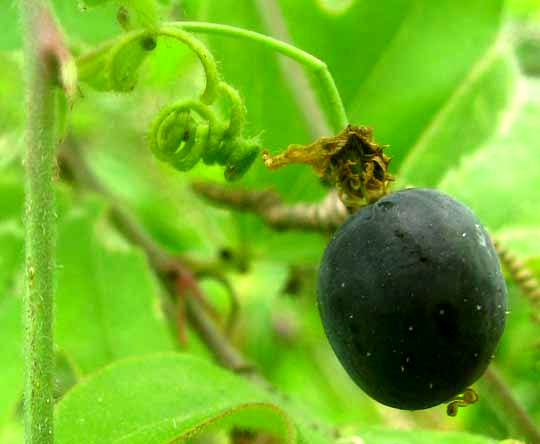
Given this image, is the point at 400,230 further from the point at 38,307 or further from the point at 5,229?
the point at 5,229

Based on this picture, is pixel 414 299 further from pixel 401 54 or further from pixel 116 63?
pixel 401 54

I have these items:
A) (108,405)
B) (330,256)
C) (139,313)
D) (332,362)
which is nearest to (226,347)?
(139,313)

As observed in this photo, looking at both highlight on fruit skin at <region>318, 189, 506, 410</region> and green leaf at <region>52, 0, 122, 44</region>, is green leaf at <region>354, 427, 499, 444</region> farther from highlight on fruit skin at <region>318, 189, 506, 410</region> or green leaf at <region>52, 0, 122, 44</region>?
green leaf at <region>52, 0, 122, 44</region>

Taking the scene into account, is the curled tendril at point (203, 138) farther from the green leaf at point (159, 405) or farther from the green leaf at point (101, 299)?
the green leaf at point (101, 299)

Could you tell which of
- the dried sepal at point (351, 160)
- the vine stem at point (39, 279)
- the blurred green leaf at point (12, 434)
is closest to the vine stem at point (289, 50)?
the dried sepal at point (351, 160)

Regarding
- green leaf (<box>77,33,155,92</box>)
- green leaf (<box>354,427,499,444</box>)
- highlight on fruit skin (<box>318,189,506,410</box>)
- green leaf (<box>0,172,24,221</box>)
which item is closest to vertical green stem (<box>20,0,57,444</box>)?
green leaf (<box>77,33,155,92</box>)

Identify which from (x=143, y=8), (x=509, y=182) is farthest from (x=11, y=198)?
(x=143, y=8)
